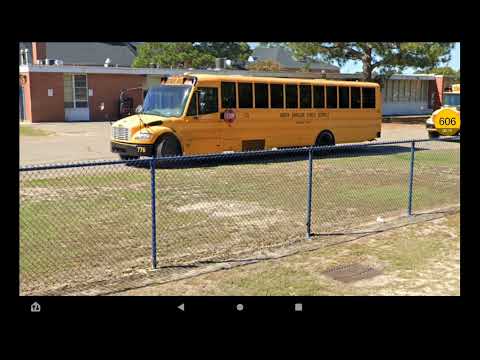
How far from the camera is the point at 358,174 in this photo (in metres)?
14.3

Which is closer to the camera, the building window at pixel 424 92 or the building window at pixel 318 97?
the building window at pixel 318 97

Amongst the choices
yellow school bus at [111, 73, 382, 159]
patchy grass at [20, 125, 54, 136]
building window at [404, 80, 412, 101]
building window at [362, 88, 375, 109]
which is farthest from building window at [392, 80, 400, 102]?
patchy grass at [20, 125, 54, 136]

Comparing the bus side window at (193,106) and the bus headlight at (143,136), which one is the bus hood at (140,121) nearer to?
the bus headlight at (143,136)

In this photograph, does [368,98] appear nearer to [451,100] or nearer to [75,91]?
[451,100]

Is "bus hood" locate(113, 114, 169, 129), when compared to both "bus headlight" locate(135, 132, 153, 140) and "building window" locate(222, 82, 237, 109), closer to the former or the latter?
"bus headlight" locate(135, 132, 153, 140)

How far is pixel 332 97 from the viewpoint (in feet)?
62.6

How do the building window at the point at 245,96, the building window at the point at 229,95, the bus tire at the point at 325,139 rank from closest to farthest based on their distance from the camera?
1. the building window at the point at 229,95
2. the building window at the point at 245,96
3. the bus tire at the point at 325,139

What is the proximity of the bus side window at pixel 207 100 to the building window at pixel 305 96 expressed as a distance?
359 centimetres

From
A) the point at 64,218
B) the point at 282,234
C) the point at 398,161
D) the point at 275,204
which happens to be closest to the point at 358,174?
the point at 398,161

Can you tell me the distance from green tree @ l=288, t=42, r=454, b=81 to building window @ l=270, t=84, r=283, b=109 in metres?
18.8

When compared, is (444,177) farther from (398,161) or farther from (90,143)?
(90,143)

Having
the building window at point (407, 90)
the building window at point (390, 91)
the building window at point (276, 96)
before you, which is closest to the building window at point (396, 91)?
the building window at point (390, 91)

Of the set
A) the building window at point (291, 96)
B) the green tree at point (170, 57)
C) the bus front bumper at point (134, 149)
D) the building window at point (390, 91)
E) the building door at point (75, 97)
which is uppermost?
the green tree at point (170, 57)

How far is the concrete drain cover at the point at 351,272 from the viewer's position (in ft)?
21.2
